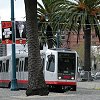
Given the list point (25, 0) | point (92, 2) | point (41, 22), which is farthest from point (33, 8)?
point (41, 22)

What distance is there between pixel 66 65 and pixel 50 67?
1292 millimetres

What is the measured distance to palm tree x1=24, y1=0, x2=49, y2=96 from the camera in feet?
76.0

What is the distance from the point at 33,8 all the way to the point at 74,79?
12.3 meters

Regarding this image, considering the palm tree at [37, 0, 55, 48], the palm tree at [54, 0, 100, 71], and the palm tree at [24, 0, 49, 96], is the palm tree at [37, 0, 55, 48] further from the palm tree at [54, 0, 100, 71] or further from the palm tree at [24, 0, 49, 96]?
the palm tree at [24, 0, 49, 96]

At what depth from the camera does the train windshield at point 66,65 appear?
3447 cm

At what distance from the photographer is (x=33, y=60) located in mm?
23297

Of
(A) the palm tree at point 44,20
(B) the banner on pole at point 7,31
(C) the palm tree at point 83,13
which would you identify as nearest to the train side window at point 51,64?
(B) the banner on pole at point 7,31

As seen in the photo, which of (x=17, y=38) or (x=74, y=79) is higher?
(x=17, y=38)

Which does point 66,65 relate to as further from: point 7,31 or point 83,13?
point 83,13

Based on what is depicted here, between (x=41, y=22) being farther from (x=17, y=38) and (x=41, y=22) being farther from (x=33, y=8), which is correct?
(x=33, y=8)

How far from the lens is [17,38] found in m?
37.3

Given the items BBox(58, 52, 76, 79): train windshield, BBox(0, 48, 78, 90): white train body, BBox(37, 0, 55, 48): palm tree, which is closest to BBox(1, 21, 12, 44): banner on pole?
BBox(0, 48, 78, 90): white train body

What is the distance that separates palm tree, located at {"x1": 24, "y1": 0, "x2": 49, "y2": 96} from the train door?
35.0 ft

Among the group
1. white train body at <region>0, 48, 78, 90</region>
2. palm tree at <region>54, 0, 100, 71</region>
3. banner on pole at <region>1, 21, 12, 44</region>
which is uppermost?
palm tree at <region>54, 0, 100, 71</region>
